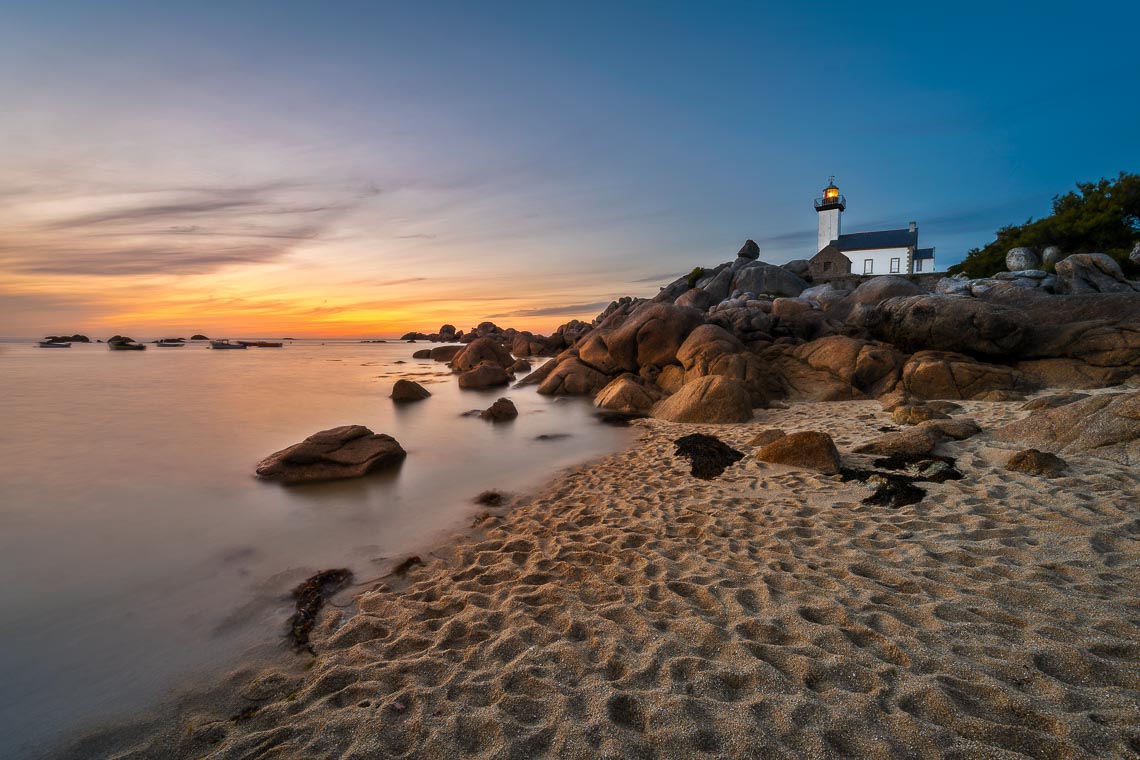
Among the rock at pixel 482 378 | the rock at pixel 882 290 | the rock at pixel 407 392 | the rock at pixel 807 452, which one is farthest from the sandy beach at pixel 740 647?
the rock at pixel 882 290

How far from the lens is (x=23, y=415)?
1808 cm

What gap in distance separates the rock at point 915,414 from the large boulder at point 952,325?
20.4 feet

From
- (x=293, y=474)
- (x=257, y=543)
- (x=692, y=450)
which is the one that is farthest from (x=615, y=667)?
(x=293, y=474)

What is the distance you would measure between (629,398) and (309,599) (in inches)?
474

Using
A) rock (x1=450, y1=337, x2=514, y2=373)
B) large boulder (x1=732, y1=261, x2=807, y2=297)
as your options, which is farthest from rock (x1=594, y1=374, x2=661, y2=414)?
large boulder (x1=732, y1=261, x2=807, y2=297)

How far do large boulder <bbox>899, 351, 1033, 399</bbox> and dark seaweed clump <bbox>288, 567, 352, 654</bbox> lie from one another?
580 inches

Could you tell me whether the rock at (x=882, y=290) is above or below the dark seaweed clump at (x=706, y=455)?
above

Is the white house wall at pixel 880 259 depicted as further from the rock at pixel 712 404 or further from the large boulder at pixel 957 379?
the rock at pixel 712 404

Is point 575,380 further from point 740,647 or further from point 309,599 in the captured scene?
point 740,647

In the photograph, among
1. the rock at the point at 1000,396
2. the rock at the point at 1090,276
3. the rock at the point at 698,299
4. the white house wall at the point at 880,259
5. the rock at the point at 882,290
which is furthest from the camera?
the white house wall at the point at 880,259

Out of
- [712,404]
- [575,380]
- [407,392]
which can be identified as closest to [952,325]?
[712,404]

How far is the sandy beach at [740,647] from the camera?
109 inches

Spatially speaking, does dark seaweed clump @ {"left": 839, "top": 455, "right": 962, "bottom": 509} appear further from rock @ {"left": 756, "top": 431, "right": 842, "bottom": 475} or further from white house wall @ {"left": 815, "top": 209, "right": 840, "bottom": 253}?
white house wall @ {"left": 815, "top": 209, "right": 840, "bottom": 253}

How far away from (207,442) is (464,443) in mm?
7402
